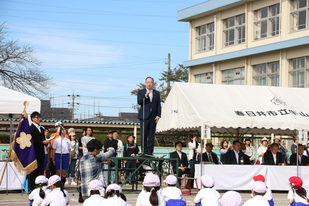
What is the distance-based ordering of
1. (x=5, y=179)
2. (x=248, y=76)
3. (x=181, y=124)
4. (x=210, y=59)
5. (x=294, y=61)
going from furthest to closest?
(x=210, y=59), (x=248, y=76), (x=294, y=61), (x=181, y=124), (x=5, y=179)

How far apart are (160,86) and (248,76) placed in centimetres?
1559

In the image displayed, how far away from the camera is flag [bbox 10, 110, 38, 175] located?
14.9 m

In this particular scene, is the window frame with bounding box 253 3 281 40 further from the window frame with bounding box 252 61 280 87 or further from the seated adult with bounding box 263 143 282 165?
the seated adult with bounding box 263 143 282 165

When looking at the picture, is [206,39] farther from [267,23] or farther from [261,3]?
[267,23]

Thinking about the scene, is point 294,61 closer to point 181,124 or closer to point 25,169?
point 181,124

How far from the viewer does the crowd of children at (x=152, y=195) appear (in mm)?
8195

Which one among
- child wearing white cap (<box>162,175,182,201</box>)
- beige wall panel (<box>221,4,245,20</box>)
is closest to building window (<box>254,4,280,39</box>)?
beige wall panel (<box>221,4,245,20</box>)

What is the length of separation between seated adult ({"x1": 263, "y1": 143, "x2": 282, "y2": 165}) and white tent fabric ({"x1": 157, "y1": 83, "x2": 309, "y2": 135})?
2.44 feet

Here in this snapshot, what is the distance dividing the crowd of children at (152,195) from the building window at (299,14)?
2742cm

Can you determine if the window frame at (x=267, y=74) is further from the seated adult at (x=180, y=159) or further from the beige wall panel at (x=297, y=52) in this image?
the seated adult at (x=180, y=159)

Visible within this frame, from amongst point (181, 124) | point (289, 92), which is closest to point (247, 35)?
point (289, 92)

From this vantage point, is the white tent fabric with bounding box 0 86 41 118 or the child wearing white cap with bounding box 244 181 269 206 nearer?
the child wearing white cap with bounding box 244 181 269 206

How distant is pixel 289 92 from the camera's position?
69.9 ft

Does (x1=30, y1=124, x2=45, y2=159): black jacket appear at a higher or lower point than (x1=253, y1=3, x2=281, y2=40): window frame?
lower
